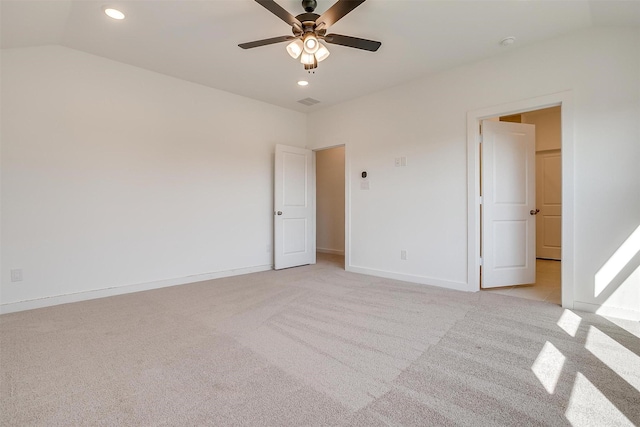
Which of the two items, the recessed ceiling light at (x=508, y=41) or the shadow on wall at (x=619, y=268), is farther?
the recessed ceiling light at (x=508, y=41)

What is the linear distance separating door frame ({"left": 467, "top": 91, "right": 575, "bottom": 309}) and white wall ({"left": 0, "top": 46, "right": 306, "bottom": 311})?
3.09 m

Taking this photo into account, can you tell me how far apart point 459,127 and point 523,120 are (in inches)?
126

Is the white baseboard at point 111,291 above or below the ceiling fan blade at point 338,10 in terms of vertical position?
below

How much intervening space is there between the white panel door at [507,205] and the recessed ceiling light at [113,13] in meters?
3.94

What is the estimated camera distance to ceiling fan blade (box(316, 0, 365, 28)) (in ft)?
6.59

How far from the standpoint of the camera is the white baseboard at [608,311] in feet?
8.49

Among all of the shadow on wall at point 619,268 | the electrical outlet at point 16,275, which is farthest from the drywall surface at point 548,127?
the electrical outlet at point 16,275

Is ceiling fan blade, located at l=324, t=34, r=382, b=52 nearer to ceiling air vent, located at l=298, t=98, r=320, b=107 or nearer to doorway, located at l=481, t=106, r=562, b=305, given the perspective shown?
ceiling air vent, located at l=298, t=98, r=320, b=107

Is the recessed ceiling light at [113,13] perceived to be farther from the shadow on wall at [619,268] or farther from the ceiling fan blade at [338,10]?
the shadow on wall at [619,268]

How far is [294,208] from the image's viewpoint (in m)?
5.18

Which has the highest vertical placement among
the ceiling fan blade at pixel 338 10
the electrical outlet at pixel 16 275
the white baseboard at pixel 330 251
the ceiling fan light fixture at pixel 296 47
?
the ceiling fan blade at pixel 338 10

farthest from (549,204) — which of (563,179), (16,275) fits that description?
(16,275)

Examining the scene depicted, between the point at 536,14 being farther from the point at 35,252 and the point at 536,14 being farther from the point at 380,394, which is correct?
the point at 35,252

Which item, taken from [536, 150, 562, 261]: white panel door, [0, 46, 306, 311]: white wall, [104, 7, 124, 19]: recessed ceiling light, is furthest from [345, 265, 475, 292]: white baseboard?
[104, 7, 124, 19]: recessed ceiling light
